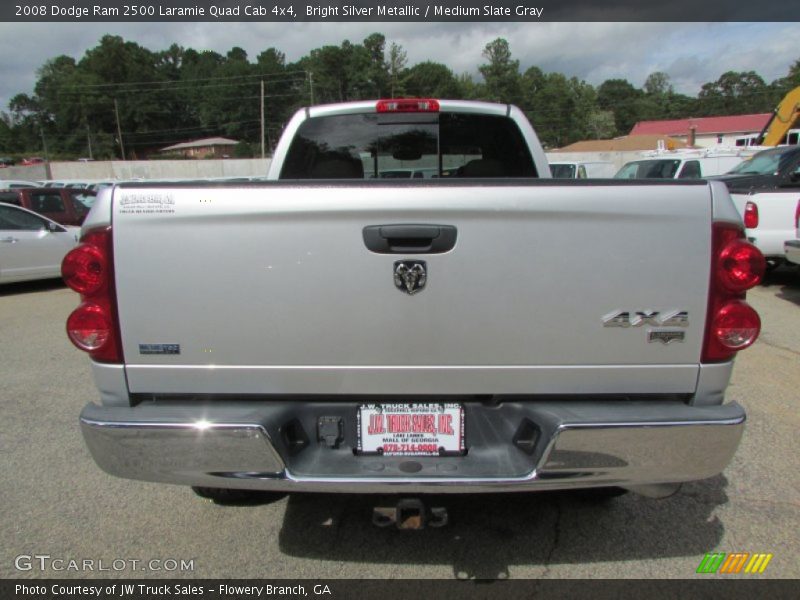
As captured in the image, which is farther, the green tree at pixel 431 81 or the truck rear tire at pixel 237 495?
the green tree at pixel 431 81

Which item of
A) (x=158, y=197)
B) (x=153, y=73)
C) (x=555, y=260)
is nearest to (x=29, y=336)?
(x=158, y=197)

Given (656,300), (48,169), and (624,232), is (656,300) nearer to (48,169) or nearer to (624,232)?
(624,232)

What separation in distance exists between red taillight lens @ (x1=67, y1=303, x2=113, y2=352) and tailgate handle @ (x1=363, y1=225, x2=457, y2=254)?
0.98 metres

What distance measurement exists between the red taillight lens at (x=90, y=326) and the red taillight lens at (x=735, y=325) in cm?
216

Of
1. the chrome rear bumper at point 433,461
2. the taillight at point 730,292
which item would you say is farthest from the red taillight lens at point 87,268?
the taillight at point 730,292

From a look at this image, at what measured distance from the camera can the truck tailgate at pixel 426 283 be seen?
198cm

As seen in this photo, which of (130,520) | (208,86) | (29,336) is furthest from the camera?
(208,86)

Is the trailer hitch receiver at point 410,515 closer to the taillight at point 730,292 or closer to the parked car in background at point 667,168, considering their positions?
the taillight at point 730,292

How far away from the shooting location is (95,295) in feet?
6.71

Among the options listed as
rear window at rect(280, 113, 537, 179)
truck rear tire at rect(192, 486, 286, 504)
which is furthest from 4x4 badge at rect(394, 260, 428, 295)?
rear window at rect(280, 113, 537, 179)

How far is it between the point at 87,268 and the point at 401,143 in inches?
96.6

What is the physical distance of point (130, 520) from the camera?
285cm
